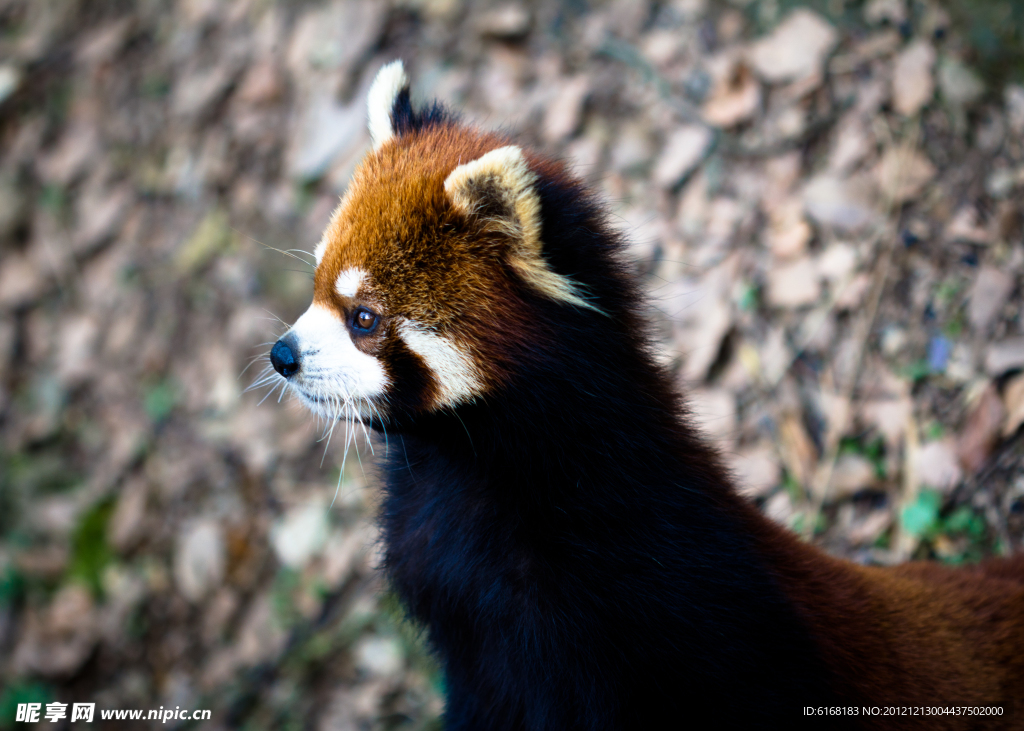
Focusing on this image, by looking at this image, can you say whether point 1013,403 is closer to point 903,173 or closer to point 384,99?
point 903,173

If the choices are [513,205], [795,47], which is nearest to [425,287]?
[513,205]

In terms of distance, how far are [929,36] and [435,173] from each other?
306cm

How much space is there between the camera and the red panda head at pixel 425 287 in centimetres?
213

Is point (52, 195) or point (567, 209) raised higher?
point (567, 209)

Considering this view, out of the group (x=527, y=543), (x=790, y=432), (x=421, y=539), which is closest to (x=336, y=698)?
(x=421, y=539)

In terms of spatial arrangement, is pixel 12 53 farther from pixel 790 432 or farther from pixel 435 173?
pixel 790 432

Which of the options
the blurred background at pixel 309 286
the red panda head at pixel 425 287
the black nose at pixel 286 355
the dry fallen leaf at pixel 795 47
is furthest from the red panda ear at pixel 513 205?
the dry fallen leaf at pixel 795 47

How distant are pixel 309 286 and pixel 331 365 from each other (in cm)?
258

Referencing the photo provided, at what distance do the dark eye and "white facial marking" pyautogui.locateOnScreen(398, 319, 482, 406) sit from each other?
0.32 ft

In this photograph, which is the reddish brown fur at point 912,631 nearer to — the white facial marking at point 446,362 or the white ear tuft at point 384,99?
the white facial marking at point 446,362

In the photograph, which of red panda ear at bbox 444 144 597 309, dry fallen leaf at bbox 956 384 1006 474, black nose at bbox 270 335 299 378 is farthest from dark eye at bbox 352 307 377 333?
dry fallen leaf at bbox 956 384 1006 474

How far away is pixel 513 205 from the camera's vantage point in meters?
2.07

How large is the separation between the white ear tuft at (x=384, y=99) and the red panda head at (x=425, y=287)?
0.22m

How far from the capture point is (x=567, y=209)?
2191 mm
